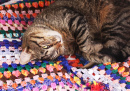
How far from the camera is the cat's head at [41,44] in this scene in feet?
3.52

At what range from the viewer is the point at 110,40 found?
3.51ft

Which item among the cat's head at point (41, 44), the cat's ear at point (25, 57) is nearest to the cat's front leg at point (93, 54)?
the cat's head at point (41, 44)

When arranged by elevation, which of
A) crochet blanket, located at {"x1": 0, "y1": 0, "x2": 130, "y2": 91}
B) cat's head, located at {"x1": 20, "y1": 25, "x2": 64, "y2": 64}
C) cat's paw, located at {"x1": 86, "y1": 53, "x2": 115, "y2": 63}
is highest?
cat's head, located at {"x1": 20, "y1": 25, "x2": 64, "y2": 64}

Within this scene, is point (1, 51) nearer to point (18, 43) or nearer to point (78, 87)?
point (18, 43)

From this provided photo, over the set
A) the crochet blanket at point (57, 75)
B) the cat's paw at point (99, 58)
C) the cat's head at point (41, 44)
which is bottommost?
the crochet blanket at point (57, 75)

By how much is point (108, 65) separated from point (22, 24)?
33.3 inches

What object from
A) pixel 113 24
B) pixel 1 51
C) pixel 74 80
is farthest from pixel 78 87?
pixel 1 51

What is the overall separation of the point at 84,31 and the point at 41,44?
328 millimetres

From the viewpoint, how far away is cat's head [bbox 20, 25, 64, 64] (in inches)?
42.2

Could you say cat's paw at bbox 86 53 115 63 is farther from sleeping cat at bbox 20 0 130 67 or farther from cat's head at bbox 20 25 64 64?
cat's head at bbox 20 25 64 64

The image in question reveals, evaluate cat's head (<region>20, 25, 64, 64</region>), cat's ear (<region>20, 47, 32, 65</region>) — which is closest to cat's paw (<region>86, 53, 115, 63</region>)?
cat's head (<region>20, 25, 64, 64</region>)

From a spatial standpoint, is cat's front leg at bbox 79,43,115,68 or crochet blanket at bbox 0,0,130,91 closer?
crochet blanket at bbox 0,0,130,91

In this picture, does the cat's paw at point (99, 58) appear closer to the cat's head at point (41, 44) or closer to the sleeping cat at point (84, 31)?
the sleeping cat at point (84, 31)

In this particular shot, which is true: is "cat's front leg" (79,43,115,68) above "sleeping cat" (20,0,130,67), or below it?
below
